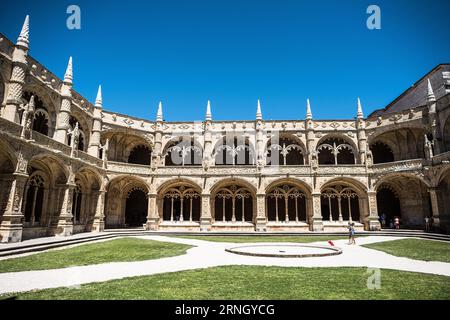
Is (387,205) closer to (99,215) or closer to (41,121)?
(99,215)

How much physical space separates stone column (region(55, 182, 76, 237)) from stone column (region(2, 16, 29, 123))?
5843 mm

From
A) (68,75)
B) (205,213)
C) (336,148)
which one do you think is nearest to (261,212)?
(205,213)

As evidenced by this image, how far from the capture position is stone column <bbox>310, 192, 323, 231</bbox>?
25391 mm

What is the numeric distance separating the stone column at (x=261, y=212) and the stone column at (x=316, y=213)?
4.66 metres

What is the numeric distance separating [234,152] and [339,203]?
11827 mm

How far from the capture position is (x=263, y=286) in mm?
6613

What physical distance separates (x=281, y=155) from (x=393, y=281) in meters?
24.0

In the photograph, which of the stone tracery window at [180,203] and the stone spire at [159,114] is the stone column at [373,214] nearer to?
the stone tracery window at [180,203]

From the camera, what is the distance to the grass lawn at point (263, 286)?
5.82 metres

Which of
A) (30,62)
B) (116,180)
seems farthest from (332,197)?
(30,62)

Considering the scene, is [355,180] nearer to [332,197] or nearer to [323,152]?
[332,197]

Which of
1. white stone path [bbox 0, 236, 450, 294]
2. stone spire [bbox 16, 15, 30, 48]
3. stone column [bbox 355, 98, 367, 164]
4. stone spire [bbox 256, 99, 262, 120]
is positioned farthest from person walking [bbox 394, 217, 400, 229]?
stone spire [bbox 16, 15, 30, 48]

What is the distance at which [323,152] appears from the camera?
31.1m
